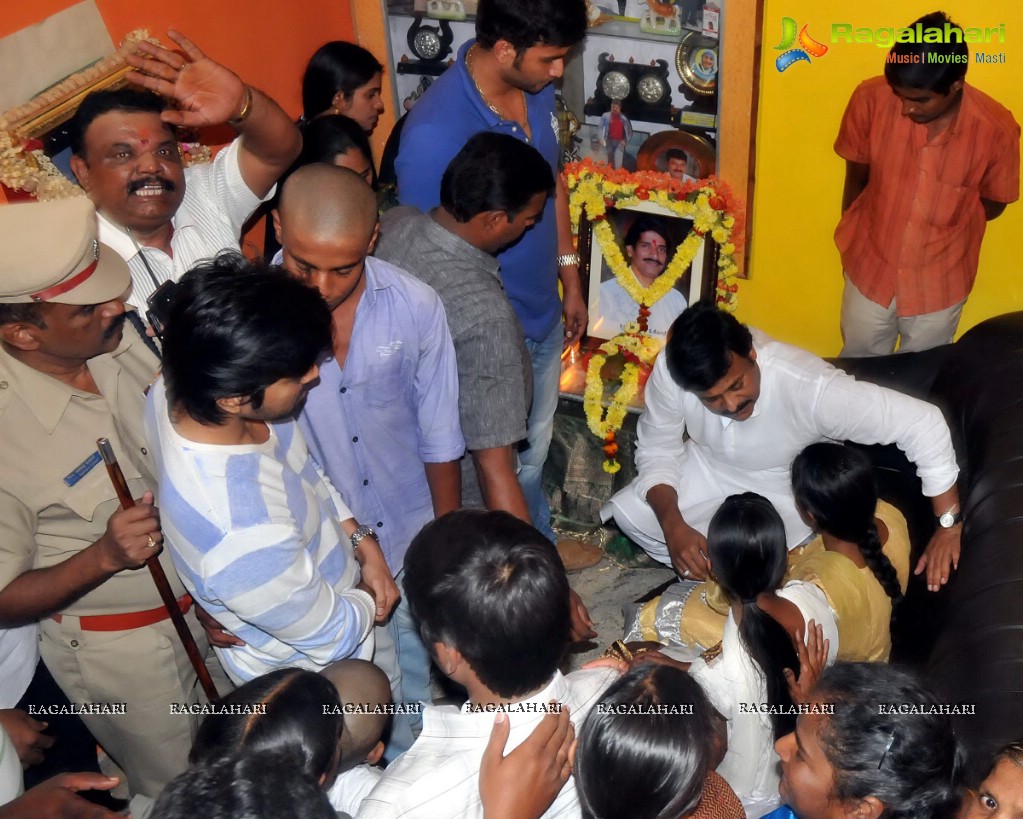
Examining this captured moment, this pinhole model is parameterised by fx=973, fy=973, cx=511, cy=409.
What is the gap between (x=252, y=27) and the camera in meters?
4.23

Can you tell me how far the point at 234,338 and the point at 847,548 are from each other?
1786mm

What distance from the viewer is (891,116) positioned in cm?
367

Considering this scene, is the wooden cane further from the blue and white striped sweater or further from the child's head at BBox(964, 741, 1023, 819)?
the child's head at BBox(964, 741, 1023, 819)

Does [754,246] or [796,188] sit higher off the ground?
[796,188]

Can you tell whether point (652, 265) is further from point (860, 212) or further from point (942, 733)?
point (942, 733)

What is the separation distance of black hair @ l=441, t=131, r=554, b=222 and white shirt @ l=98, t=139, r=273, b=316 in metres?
0.66

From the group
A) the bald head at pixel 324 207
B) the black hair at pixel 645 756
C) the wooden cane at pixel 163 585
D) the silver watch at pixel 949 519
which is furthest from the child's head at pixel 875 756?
the bald head at pixel 324 207

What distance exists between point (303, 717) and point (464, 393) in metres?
1.20

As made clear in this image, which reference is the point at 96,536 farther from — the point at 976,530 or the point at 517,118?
the point at 976,530

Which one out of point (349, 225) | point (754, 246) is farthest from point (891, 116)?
point (349, 225)

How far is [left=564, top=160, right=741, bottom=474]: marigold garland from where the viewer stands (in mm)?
4207

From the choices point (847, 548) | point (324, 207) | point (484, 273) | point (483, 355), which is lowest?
point (847, 548)

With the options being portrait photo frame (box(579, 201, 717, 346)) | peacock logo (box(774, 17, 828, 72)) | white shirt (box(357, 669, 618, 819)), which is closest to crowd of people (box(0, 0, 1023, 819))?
white shirt (box(357, 669, 618, 819))

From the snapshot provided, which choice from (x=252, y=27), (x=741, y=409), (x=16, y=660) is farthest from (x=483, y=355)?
(x=252, y=27)
